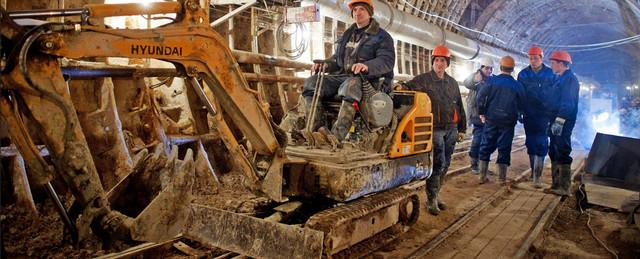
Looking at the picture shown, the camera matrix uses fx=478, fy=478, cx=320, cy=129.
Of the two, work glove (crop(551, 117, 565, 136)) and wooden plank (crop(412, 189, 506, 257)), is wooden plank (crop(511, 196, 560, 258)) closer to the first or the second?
wooden plank (crop(412, 189, 506, 257))

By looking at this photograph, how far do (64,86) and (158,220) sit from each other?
0.95 metres

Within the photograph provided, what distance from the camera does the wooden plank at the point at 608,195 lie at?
642cm

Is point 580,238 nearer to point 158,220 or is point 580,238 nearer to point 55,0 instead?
point 158,220

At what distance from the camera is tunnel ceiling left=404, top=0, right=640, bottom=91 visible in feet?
55.0

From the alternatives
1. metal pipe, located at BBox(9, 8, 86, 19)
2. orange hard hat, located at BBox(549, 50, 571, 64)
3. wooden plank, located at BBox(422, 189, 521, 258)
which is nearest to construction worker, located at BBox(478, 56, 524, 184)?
orange hard hat, located at BBox(549, 50, 571, 64)

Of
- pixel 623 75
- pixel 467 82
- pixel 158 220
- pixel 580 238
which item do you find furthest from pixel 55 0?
pixel 623 75

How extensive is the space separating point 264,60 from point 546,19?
21.3 m

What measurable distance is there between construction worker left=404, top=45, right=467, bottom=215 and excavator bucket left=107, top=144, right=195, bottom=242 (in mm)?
3528

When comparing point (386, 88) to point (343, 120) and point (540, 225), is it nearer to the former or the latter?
point (343, 120)

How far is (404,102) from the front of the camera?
521 centimetres

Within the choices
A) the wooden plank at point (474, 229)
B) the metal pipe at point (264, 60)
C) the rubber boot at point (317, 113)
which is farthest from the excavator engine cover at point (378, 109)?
the metal pipe at point (264, 60)

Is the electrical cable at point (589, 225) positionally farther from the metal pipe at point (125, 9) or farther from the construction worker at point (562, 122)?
the metal pipe at point (125, 9)

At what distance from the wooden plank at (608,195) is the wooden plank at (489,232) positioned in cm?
97

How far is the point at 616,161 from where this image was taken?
27.4 ft
